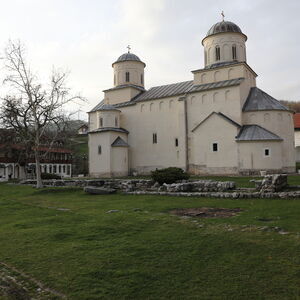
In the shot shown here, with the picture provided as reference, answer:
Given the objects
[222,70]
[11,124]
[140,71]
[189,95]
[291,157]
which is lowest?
[291,157]

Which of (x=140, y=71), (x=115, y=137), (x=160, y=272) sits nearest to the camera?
(x=160, y=272)

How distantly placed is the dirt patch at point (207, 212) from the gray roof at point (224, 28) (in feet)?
101

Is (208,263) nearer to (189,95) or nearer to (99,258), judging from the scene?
(99,258)

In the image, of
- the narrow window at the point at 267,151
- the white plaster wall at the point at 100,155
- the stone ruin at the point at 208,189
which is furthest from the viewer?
the white plaster wall at the point at 100,155

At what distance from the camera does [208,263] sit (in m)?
5.97

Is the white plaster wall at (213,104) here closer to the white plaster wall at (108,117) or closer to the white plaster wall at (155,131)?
the white plaster wall at (155,131)

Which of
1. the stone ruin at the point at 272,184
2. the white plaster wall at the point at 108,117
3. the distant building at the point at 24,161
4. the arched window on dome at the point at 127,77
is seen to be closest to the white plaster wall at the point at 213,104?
the white plaster wall at the point at 108,117

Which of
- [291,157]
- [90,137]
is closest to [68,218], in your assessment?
[291,157]

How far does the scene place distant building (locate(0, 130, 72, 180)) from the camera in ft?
140

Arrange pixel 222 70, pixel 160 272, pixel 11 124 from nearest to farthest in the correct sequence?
pixel 160 272 → pixel 11 124 → pixel 222 70

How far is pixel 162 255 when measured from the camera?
646cm

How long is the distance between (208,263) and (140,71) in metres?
42.4

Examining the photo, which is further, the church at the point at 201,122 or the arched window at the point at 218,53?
the arched window at the point at 218,53

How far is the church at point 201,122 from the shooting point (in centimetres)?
3228
